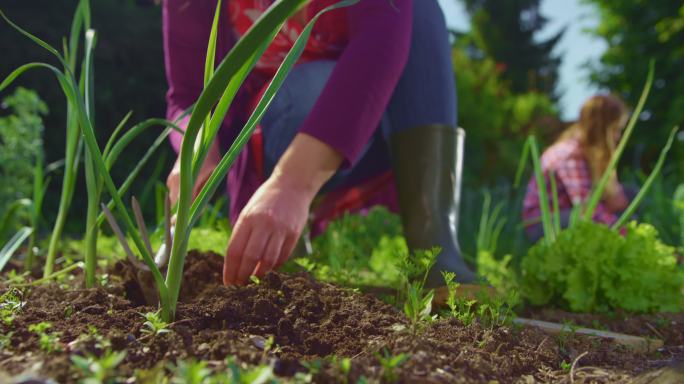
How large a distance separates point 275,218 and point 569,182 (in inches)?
113

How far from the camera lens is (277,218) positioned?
1170 millimetres

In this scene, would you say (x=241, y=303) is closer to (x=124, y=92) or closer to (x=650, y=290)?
(x=650, y=290)

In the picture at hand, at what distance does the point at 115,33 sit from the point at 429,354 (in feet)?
16.8

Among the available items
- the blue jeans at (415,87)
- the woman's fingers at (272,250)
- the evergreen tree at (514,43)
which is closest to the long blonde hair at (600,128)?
the blue jeans at (415,87)

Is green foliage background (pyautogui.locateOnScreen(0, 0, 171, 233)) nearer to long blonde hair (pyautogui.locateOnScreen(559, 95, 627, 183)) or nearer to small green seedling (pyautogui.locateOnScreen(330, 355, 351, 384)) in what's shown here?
long blonde hair (pyautogui.locateOnScreen(559, 95, 627, 183))

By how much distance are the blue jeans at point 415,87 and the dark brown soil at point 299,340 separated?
768 millimetres

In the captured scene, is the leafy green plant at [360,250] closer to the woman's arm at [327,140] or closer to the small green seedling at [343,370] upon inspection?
the woman's arm at [327,140]

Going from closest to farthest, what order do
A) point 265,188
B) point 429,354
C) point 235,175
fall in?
point 429,354
point 265,188
point 235,175

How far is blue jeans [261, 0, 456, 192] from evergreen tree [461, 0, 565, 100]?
12.9m

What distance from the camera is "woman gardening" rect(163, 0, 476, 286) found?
1368 mm

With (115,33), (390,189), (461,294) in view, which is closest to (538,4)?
(115,33)

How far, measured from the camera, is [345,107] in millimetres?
1401

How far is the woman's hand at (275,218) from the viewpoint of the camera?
1.16 m

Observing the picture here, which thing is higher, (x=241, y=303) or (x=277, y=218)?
(x=277, y=218)
